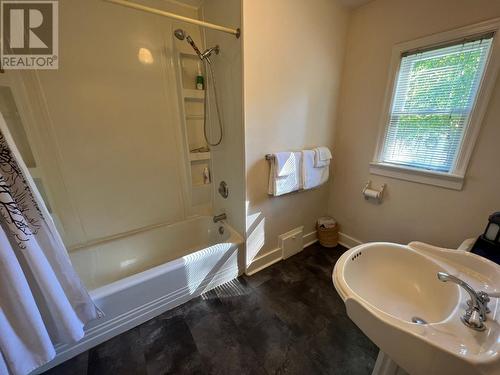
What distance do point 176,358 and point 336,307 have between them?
116cm

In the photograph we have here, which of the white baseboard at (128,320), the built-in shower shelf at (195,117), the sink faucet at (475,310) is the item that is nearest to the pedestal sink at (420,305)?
the sink faucet at (475,310)

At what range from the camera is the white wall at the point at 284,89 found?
1401 millimetres

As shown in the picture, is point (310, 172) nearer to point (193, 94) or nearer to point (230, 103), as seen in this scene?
point (230, 103)

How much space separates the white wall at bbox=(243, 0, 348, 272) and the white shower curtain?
3.93ft

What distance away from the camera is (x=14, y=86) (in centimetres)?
131

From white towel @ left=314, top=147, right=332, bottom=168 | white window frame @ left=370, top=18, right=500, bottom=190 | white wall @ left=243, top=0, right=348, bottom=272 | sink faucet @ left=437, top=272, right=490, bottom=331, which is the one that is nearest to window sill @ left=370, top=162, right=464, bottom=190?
white window frame @ left=370, top=18, right=500, bottom=190

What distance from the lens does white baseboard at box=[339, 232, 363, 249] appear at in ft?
7.19

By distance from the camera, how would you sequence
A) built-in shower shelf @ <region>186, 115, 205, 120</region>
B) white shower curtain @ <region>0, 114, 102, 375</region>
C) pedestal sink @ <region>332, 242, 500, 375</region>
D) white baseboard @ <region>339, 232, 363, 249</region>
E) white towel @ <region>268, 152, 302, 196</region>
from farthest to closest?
white baseboard @ <region>339, 232, 363, 249</region>, built-in shower shelf @ <region>186, 115, 205, 120</region>, white towel @ <region>268, 152, 302, 196</region>, white shower curtain @ <region>0, 114, 102, 375</region>, pedestal sink @ <region>332, 242, 500, 375</region>

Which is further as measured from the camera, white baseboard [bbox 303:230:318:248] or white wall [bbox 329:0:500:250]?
white baseboard [bbox 303:230:318:248]

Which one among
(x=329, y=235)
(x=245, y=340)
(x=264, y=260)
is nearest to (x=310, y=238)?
(x=329, y=235)

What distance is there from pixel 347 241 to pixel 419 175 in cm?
99

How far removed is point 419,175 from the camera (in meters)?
1.61

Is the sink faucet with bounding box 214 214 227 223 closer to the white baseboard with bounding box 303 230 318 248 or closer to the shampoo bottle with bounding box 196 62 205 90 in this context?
the white baseboard with bounding box 303 230 318 248

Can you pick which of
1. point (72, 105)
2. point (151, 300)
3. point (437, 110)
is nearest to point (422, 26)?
point (437, 110)
